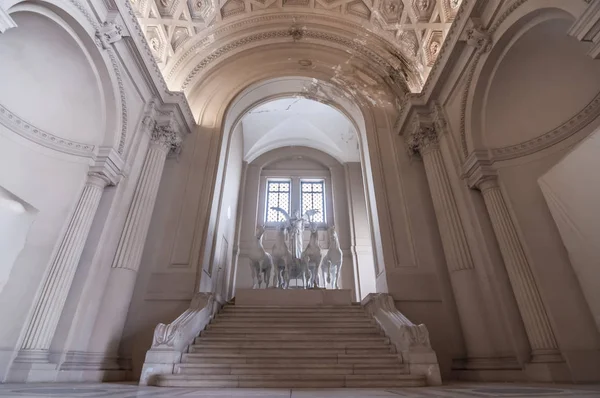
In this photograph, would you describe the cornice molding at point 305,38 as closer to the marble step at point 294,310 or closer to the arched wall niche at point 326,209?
the arched wall niche at point 326,209

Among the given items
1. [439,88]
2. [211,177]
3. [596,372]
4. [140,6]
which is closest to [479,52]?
[439,88]

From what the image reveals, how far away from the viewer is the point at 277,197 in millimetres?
14156

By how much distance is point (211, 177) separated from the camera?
7.57m

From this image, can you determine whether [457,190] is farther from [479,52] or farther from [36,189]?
[36,189]

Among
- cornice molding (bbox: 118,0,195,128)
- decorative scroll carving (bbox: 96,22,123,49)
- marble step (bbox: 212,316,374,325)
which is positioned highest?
cornice molding (bbox: 118,0,195,128)

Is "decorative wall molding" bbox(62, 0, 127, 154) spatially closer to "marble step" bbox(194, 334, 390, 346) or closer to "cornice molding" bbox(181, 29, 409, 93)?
"cornice molding" bbox(181, 29, 409, 93)

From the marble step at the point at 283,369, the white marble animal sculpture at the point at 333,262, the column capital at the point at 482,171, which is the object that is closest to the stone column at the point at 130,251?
the marble step at the point at 283,369

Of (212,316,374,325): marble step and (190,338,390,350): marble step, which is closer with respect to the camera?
(190,338,390,350): marble step

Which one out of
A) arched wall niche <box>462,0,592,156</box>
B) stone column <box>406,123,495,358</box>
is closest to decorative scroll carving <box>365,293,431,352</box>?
stone column <box>406,123,495,358</box>

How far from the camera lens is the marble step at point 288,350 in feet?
14.7

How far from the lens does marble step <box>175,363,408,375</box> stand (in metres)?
3.92

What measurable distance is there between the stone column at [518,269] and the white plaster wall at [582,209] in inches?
23.2

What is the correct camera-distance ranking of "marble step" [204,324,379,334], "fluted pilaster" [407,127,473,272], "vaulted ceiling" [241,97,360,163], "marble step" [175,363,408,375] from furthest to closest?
"vaulted ceiling" [241,97,360,163] → "fluted pilaster" [407,127,473,272] → "marble step" [204,324,379,334] → "marble step" [175,363,408,375]

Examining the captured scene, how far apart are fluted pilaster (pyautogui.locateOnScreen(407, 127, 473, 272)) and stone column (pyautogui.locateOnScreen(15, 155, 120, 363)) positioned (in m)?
6.24
